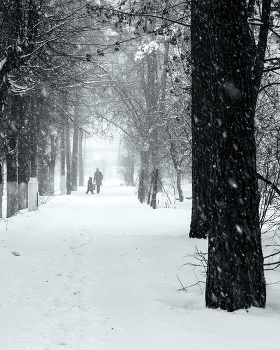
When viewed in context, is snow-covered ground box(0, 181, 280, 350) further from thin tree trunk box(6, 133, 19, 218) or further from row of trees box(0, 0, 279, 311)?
thin tree trunk box(6, 133, 19, 218)

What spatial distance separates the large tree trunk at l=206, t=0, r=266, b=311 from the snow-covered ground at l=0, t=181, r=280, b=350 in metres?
0.38

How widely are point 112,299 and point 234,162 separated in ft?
7.47

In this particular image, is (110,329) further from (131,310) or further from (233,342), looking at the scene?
(233,342)

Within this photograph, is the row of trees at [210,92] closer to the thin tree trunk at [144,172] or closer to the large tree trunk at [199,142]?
the large tree trunk at [199,142]

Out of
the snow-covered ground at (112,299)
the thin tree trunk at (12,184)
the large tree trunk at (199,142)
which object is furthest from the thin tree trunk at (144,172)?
the large tree trunk at (199,142)

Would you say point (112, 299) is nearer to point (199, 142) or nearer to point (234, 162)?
point (234, 162)

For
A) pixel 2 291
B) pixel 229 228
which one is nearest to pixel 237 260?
pixel 229 228

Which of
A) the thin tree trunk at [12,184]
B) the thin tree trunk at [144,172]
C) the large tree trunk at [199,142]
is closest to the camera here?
the large tree trunk at [199,142]

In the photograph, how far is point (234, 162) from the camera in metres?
4.37

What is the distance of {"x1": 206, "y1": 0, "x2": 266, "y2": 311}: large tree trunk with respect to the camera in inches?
173

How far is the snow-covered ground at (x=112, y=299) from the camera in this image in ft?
12.0

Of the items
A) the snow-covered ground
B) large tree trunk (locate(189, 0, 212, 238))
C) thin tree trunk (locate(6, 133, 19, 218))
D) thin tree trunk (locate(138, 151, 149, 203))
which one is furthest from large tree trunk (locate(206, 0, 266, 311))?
thin tree trunk (locate(138, 151, 149, 203))

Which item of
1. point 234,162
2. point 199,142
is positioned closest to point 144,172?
point 199,142

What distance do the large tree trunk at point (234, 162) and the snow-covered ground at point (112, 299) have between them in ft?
1.24
